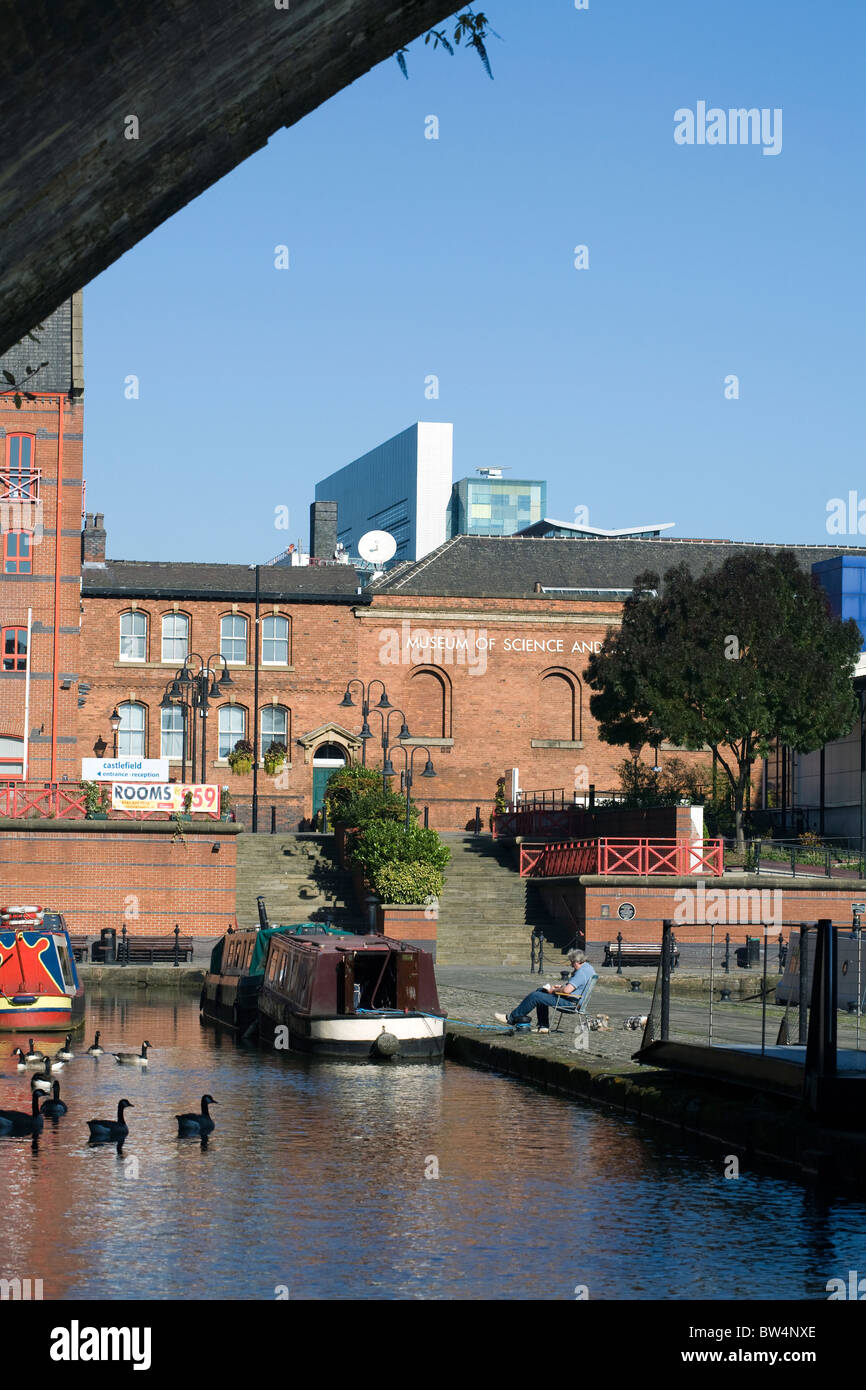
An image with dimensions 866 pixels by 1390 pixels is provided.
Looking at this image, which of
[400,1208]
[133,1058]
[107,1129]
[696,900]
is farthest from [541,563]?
[400,1208]

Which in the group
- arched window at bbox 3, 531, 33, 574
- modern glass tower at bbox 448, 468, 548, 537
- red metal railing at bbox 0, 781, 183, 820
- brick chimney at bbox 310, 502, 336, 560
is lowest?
red metal railing at bbox 0, 781, 183, 820

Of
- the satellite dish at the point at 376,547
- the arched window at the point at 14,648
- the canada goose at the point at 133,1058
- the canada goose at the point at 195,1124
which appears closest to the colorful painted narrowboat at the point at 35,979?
the canada goose at the point at 133,1058

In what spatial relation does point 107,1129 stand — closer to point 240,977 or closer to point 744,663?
point 240,977

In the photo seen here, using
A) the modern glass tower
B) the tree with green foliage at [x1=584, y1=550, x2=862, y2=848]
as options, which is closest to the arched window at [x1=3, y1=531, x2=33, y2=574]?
the tree with green foliage at [x1=584, y1=550, x2=862, y2=848]

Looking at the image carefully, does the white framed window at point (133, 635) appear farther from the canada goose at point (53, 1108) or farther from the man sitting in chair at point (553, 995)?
the canada goose at point (53, 1108)

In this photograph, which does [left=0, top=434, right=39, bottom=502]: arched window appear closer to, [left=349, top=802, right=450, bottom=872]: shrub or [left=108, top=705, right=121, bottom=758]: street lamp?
[left=108, top=705, right=121, bottom=758]: street lamp

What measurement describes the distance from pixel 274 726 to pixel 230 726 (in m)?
1.59

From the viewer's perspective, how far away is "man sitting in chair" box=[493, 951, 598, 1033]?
23.0 m

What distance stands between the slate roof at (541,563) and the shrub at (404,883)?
2166cm

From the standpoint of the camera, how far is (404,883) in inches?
1543

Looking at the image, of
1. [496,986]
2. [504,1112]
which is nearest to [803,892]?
[496,986]

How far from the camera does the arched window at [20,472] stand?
49844 mm

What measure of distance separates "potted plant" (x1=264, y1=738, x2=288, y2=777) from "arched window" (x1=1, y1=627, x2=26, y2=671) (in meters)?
10.3
